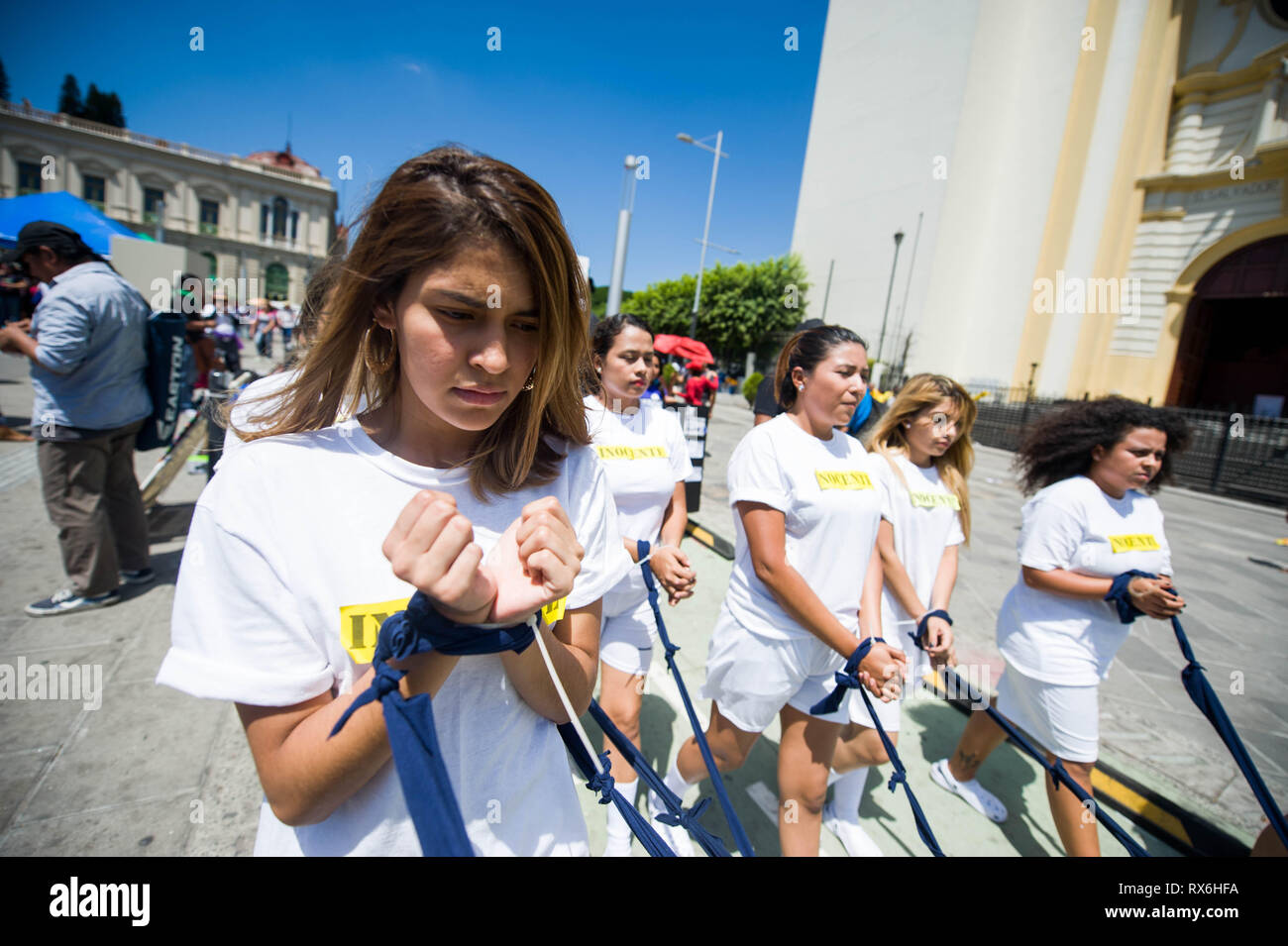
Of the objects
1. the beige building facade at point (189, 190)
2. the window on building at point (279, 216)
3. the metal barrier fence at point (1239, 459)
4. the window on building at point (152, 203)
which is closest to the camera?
the metal barrier fence at point (1239, 459)

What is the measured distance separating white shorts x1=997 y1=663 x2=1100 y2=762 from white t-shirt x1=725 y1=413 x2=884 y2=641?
94 cm

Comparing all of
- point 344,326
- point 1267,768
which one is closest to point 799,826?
point 344,326

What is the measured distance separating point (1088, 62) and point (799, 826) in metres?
30.4

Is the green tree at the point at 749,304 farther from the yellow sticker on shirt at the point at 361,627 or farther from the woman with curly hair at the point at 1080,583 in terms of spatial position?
the yellow sticker on shirt at the point at 361,627

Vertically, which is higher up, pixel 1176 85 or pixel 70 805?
pixel 1176 85

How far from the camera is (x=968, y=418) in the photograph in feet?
9.29

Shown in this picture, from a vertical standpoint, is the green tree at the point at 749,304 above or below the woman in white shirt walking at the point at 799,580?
above

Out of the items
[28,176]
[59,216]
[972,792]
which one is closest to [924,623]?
[972,792]

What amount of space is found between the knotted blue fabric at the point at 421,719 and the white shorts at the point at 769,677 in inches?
61.6

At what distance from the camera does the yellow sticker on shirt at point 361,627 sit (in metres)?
0.88

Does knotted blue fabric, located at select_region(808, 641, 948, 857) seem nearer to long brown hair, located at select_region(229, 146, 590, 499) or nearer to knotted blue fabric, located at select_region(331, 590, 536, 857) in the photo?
long brown hair, located at select_region(229, 146, 590, 499)

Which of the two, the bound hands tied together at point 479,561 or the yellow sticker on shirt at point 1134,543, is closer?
the bound hands tied together at point 479,561

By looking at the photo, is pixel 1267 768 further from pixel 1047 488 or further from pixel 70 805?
pixel 70 805

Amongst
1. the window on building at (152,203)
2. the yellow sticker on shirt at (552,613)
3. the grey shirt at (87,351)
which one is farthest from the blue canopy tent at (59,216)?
the window on building at (152,203)
